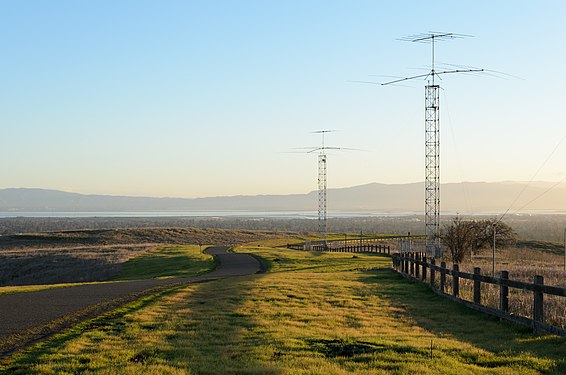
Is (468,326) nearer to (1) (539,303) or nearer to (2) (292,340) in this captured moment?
(1) (539,303)

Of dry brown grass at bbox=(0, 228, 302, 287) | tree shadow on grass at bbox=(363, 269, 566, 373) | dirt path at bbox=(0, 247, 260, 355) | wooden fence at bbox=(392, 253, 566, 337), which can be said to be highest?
wooden fence at bbox=(392, 253, 566, 337)

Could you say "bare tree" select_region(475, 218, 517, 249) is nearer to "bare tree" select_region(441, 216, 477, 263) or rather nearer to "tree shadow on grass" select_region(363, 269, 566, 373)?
"bare tree" select_region(441, 216, 477, 263)

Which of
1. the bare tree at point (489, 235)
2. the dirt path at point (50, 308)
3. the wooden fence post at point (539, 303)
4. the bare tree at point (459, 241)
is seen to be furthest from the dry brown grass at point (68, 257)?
the wooden fence post at point (539, 303)

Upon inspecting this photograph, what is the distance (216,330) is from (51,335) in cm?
354

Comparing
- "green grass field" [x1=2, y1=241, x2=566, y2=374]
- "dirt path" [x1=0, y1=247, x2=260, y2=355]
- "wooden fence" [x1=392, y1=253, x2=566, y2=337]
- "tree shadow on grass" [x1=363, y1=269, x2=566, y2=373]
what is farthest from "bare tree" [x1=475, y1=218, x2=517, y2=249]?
"green grass field" [x1=2, y1=241, x2=566, y2=374]

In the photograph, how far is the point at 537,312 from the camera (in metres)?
14.9

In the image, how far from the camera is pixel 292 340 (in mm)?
13766

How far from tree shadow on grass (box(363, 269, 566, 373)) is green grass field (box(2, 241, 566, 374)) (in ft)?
0.09

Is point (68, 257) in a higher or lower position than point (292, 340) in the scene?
lower

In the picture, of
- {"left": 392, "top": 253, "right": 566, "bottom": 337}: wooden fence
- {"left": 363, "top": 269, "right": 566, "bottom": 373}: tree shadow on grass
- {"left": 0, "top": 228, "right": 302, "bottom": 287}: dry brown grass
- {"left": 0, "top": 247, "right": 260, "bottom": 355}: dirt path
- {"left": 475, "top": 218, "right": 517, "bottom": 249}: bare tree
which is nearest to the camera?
{"left": 363, "top": 269, "right": 566, "bottom": 373}: tree shadow on grass

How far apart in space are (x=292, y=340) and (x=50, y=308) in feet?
29.6

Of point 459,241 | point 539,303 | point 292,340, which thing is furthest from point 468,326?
point 459,241

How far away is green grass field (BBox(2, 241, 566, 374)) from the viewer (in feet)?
37.2

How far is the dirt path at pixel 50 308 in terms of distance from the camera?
48.6 ft
